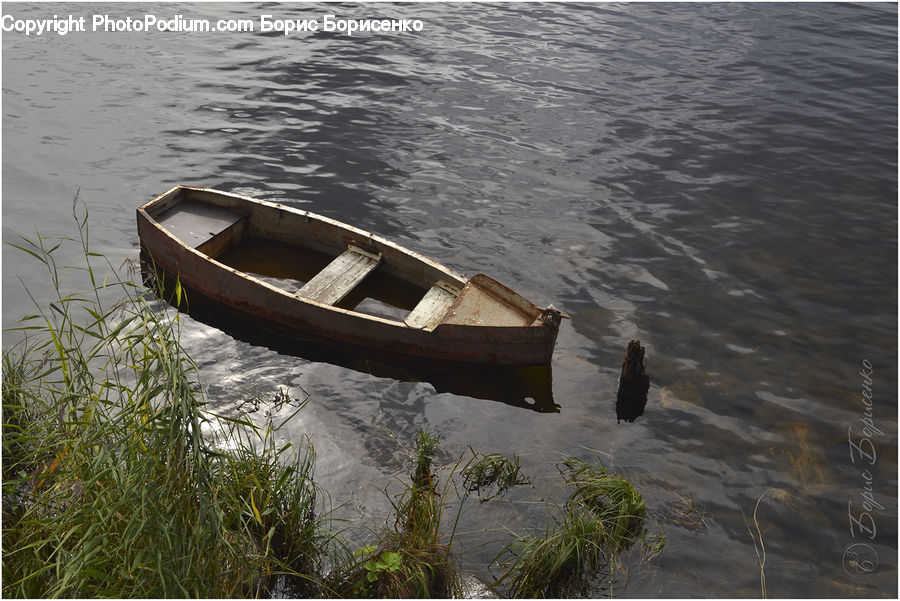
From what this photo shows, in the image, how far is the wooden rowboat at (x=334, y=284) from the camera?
9.74 meters

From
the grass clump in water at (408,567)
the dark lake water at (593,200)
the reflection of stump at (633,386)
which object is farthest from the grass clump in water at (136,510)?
the reflection of stump at (633,386)

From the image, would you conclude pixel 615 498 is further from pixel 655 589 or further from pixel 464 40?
pixel 464 40

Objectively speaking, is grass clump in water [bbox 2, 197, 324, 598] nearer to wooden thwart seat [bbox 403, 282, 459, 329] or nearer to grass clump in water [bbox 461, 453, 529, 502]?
grass clump in water [bbox 461, 453, 529, 502]

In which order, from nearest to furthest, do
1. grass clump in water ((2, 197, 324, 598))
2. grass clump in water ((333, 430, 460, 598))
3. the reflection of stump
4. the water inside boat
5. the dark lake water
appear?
grass clump in water ((2, 197, 324, 598)), grass clump in water ((333, 430, 460, 598)), the dark lake water, the reflection of stump, the water inside boat

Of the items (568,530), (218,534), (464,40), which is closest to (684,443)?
(568,530)

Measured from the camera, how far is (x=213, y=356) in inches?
404

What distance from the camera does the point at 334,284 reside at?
10812 mm

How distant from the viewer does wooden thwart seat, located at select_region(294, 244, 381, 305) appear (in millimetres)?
10578

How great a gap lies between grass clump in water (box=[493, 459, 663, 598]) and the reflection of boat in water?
193 centimetres

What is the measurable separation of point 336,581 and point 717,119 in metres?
14.9

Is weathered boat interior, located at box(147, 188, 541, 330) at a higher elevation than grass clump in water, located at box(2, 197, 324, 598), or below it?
below

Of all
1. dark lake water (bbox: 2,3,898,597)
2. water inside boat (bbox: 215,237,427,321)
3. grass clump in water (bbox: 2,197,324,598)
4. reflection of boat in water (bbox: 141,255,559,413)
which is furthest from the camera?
water inside boat (bbox: 215,237,427,321)

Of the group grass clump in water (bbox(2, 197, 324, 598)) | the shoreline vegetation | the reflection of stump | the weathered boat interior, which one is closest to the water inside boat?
the weathered boat interior

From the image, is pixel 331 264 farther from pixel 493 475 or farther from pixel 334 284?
pixel 493 475
